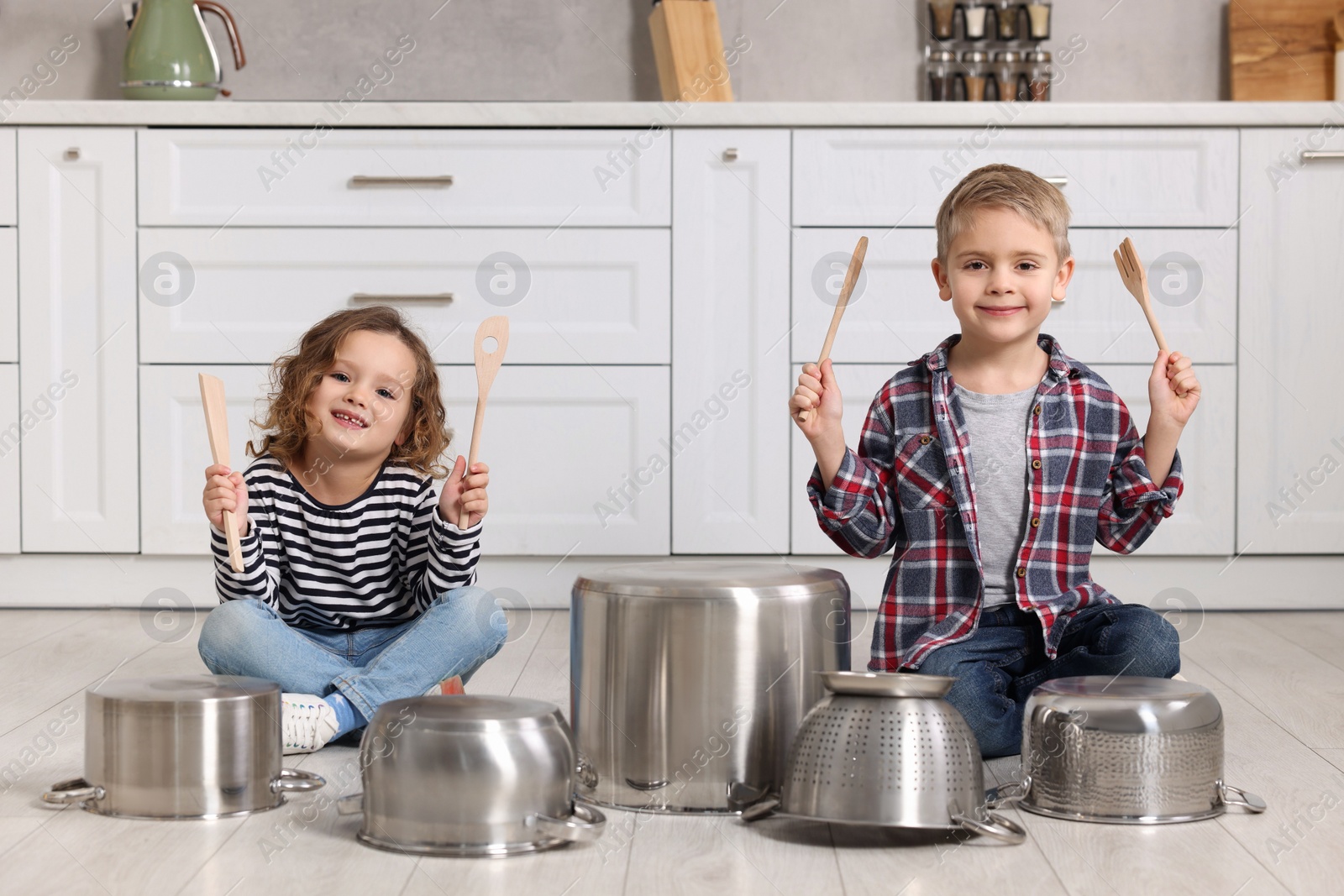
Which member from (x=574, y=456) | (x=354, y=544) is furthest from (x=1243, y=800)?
(x=574, y=456)

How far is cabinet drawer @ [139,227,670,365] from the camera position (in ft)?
6.57

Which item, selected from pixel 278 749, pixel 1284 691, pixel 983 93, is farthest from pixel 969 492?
pixel 983 93

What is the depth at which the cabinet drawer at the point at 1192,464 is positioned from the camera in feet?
6.61

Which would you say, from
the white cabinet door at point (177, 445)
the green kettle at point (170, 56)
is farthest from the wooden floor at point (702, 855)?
the green kettle at point (170, 56)

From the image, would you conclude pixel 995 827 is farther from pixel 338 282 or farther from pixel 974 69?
pixel 974 69

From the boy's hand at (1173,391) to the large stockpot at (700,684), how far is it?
0.40 metres

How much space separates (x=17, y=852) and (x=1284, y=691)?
125 cm

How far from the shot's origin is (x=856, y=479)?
49.1 inches

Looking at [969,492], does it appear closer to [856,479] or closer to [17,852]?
[856,479]

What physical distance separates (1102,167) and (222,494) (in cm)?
140

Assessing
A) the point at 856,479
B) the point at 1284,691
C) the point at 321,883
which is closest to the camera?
the point at 321,883

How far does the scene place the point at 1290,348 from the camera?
202 cm

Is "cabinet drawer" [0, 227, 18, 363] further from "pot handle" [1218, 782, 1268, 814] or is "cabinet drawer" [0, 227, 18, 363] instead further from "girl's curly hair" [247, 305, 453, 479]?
"pot handle" [1218, 782, 1268, 814]

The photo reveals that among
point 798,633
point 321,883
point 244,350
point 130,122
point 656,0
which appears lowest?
point 321,883
